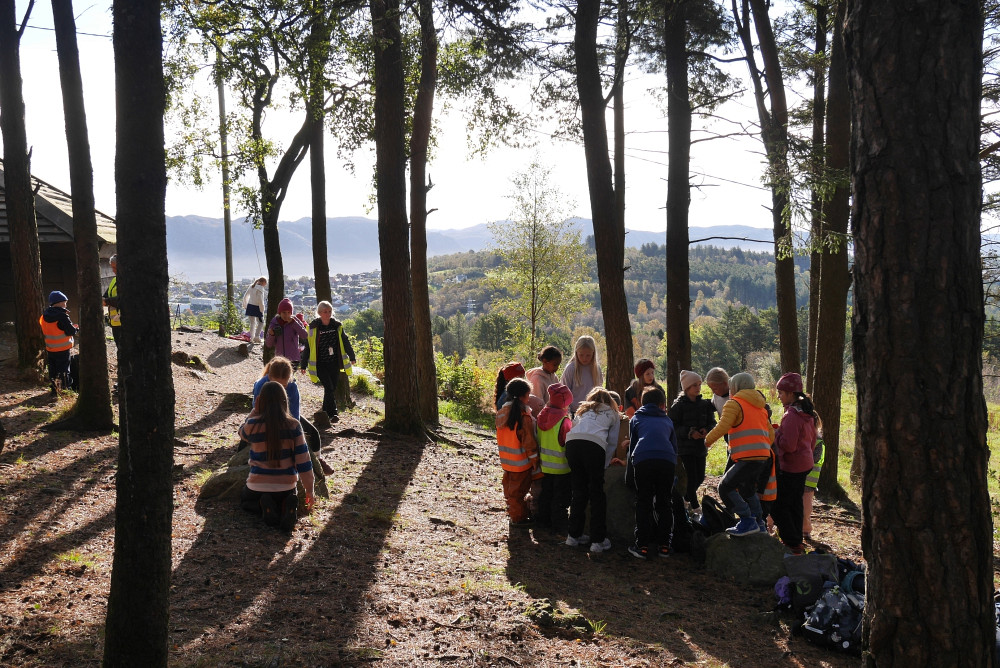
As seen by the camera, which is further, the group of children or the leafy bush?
the leafy bush

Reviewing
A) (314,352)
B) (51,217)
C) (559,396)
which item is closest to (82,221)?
(314,352)

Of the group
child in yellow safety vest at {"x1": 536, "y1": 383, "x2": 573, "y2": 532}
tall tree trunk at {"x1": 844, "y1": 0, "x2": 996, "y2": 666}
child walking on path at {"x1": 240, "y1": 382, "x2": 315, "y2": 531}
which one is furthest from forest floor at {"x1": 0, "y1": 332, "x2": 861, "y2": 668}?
tall tree trunk at {"x1": 844, "y1": 0, "x2": 996, "y2": 666}

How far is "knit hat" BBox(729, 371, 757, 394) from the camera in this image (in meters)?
6.82

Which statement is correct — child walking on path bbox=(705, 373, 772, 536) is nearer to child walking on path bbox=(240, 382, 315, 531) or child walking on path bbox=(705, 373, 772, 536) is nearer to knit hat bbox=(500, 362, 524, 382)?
knit hat bbox=(500, 362, 524, 382)

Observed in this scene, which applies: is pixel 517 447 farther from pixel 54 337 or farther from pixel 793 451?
pixel 54 337

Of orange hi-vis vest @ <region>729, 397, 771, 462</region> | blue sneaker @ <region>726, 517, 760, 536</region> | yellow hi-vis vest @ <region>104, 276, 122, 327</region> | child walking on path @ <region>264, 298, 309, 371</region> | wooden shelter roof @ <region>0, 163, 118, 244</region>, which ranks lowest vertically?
blue sneaker @ <region>726, 517, 760, 536</region>

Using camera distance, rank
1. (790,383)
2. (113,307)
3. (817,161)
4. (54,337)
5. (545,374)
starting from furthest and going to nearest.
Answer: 1. (113,307)
2. (54,337)
3. (817,161)
4. (545,374)
5. (790,383)

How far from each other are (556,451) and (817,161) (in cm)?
628

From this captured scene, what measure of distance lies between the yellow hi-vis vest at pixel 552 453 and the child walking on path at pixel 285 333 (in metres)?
5.28

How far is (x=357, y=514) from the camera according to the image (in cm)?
732

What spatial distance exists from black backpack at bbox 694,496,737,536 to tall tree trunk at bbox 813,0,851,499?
442cm

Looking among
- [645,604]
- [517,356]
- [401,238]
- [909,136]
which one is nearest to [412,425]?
[401,238]

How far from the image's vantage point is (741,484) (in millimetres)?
6918

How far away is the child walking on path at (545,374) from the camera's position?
26.7ft
